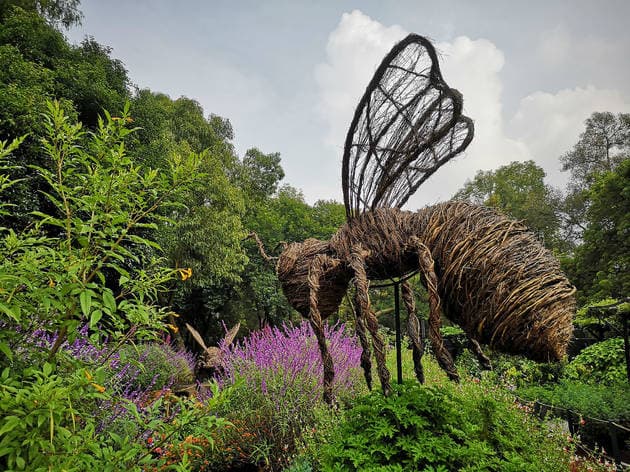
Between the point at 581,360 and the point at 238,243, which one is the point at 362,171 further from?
the point at 238,243

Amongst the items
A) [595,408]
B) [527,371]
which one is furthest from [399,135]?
[527,371]

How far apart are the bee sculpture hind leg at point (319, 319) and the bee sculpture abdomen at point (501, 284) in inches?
32.7

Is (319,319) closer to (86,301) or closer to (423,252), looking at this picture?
(423,252)

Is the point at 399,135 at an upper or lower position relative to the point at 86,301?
upper

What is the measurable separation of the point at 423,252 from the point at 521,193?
27.2m

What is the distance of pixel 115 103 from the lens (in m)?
10.1

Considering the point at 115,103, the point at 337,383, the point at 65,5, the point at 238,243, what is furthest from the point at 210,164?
the point at 337,383

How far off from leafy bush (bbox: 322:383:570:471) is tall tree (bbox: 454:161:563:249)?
21066 mm

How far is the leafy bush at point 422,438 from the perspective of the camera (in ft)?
5.28

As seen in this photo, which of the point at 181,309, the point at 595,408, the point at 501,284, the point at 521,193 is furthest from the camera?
the point at 521,193

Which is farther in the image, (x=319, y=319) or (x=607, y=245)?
(x=607, y=245)

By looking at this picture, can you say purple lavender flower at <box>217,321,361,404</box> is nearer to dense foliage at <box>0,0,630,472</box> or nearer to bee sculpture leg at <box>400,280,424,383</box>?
dense foliage at <box>0,0,630,472</box>

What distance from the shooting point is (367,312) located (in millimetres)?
2170

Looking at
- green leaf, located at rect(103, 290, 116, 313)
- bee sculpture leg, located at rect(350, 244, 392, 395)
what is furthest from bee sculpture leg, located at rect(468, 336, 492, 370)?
green leaf, located at rect(103, 290, 116, 313)
